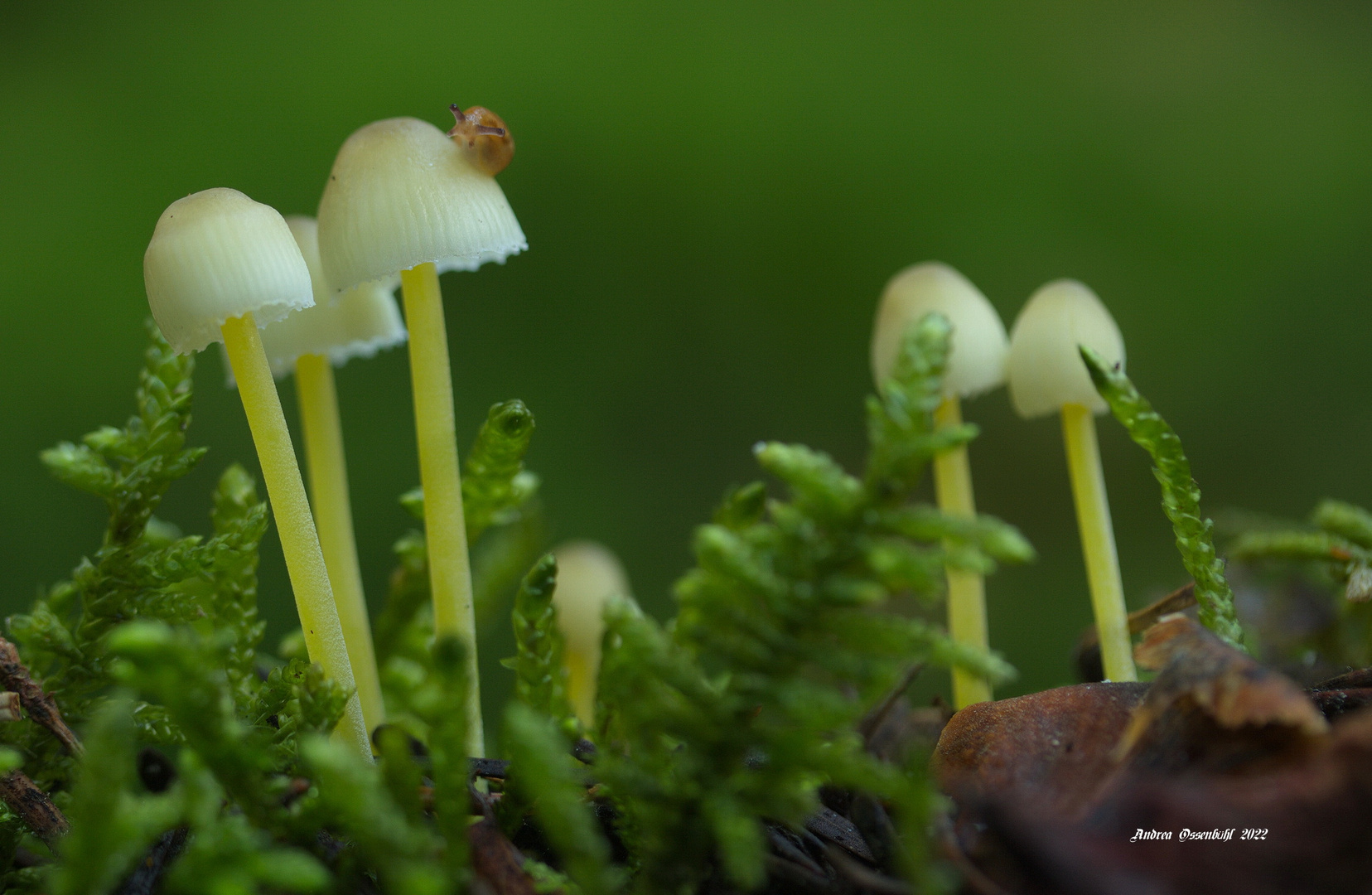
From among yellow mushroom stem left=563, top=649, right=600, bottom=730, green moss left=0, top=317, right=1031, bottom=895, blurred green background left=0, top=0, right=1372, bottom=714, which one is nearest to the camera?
green moss left=0, top=317, right=1031, bottom=895

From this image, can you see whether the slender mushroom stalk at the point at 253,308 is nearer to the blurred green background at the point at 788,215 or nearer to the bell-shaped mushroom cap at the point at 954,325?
the bell-shaped mushroom cap at the point at 954,325

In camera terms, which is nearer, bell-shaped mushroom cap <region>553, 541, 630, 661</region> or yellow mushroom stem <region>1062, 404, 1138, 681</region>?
yellow mushroom stem <region>1062, 404, 1138, 681</region>

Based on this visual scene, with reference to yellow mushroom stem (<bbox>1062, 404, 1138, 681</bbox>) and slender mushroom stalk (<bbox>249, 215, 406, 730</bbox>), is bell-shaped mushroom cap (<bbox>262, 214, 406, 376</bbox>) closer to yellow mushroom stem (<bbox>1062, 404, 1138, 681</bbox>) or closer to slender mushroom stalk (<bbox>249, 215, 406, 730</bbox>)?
slender mushroom stalk (<bbox>249, 215, 406, 730</bbox>)

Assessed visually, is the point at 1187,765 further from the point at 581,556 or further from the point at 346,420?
the point at 346,420

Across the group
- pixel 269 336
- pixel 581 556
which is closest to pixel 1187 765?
pixel 269 336

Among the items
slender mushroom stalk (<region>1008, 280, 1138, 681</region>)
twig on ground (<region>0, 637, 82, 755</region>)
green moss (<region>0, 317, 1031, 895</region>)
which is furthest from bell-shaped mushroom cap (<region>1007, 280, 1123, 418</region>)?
twig on ground (<region>0, 637, 82, 755</region>)

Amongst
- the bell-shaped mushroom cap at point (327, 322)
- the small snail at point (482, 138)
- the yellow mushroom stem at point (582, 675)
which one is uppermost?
the small snail at point (482, 138)

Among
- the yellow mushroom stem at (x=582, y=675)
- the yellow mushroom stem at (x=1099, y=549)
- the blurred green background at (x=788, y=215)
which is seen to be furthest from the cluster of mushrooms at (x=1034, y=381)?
the blurred green background at (x=788, y=215)
